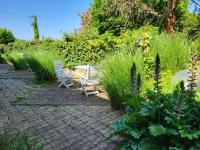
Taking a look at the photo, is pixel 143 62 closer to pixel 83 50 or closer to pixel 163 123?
pixel 163 123

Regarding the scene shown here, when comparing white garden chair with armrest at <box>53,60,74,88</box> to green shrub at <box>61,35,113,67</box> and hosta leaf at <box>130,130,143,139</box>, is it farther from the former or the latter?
hosta leaf at <box>130,130,143,139</box>

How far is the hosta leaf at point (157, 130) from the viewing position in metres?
2.92

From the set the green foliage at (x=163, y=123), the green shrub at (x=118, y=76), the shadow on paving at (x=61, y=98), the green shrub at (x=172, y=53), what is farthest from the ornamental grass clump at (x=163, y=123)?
the green shrub at (x=172, y=53)

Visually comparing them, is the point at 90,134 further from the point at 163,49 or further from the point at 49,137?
the point at 163,49

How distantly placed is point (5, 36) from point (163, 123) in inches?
925

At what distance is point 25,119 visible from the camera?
17.5 feet

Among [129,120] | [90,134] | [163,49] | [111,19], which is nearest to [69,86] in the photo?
[163,49]

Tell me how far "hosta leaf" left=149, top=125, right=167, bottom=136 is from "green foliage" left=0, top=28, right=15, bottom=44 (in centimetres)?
2317

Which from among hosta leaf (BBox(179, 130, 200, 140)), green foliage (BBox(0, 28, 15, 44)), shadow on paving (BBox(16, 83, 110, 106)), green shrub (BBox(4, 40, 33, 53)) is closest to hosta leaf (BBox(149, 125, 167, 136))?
hosta leaf (BBox(179, 130, 200, 140))

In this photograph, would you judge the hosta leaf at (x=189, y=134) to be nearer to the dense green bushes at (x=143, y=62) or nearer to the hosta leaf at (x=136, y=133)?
the hosta leaf at (x=136, y=133)

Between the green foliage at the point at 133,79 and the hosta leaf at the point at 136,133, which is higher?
the green foliage at the point at 133,79

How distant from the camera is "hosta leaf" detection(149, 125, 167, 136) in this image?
2918mm

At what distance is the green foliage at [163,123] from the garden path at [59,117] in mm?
720

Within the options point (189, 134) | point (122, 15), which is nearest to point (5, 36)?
point (122, 15)
